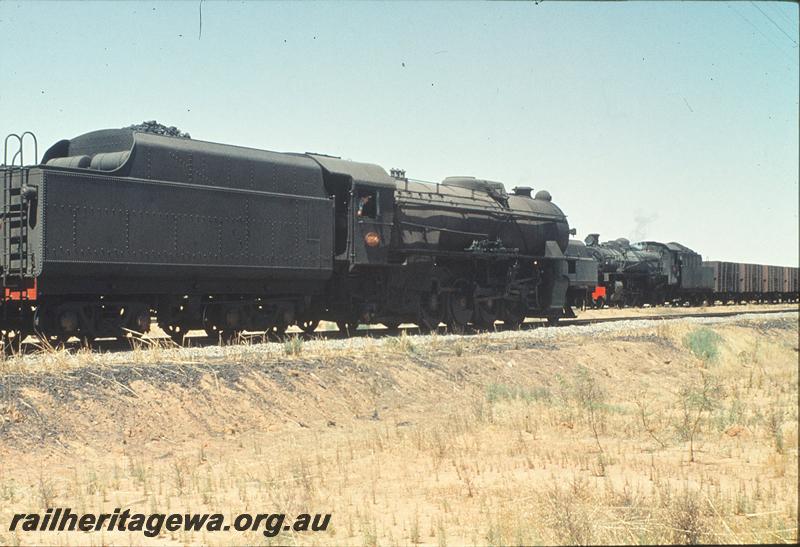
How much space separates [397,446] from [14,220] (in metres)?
8.64

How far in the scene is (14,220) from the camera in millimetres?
15906

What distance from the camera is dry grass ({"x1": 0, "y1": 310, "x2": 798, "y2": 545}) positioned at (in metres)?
7.97

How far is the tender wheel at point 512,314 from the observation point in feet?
85.5

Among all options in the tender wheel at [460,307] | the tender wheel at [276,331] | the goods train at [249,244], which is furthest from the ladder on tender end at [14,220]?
the tender wheel at [460,307]

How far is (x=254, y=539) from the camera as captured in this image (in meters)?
7.53

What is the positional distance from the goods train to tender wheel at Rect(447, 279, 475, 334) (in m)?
0.06

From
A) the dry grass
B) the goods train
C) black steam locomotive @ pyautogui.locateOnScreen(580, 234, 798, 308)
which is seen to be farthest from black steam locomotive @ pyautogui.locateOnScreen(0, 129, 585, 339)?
black steam locomotive @ pyautogui.locateOnScreen(580, 234, 798, 308)

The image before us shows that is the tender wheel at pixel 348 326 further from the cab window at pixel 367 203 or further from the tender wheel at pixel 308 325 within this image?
the cab window at pixel 367 203

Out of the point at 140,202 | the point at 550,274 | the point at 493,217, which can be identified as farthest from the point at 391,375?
the point at 550,274

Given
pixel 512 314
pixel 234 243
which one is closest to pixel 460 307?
pixel 512 314

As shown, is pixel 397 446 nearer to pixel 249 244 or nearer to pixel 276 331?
pixel 249 244

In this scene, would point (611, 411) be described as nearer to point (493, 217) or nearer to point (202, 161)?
point (202, 161)

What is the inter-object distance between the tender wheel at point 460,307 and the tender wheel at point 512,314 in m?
1.64

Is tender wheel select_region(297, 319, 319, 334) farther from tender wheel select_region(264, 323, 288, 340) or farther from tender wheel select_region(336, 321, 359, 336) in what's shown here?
tender wheel select_region(264, 323, 288, 340)
